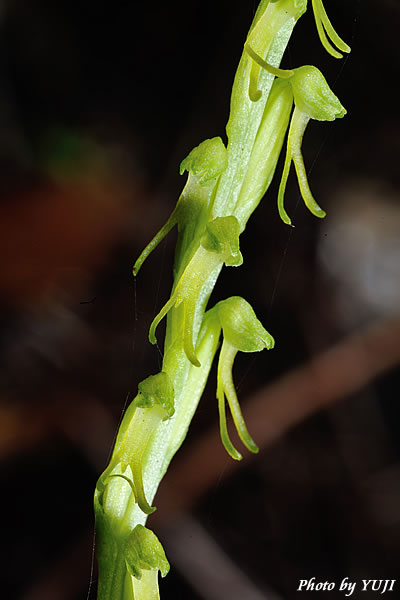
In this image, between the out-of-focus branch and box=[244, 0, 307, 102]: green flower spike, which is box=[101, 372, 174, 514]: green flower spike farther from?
the out-of-focus branch

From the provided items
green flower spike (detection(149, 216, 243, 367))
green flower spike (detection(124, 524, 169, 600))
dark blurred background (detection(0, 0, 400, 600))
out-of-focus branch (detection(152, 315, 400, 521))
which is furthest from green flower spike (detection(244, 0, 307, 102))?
out-of-focus branch (detection(152, 315, 400, 521))

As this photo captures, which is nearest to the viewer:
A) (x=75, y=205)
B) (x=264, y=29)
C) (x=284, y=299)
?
(x=264, y=29)

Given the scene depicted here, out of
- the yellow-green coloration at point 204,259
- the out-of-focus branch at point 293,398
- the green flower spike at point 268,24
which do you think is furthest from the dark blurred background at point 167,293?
the green flower spike at point 268,24

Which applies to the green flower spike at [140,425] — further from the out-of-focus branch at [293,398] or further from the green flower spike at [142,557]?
the out-of-focus branch at [293,398]

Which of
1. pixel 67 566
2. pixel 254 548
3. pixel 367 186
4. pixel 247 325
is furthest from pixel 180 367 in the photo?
pixel 367 186

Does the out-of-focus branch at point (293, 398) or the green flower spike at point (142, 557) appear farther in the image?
the out-of-focus branch at point (293, 398)

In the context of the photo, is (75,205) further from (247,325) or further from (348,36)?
(247,325)
